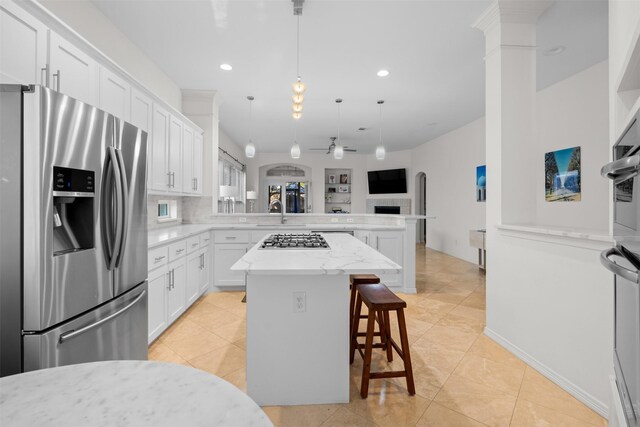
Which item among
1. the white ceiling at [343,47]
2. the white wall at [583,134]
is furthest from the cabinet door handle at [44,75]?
the white wall at [583,134]

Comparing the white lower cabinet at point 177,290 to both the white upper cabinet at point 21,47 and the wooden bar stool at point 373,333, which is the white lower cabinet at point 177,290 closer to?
the white upper cabinet at point 21,47

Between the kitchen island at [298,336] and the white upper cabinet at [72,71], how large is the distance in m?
1.65

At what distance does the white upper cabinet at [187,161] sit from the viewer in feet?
12.6

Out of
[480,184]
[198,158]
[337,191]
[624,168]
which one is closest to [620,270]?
[624,168]

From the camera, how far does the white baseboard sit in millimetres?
1725

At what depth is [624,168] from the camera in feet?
2.80

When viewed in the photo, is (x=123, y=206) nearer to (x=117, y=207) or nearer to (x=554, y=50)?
(x=117, y=207)

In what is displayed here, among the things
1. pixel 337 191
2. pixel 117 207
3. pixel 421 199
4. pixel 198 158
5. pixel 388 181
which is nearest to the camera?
pixel 117 207

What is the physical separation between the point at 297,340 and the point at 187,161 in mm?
3089

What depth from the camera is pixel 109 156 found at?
5.21 feet

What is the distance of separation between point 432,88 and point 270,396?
14.1 ft

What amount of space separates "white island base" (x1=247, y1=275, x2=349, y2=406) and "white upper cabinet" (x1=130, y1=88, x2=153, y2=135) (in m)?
2.09

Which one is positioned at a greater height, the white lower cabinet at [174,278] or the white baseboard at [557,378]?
the white lower cabinet at [174,278]

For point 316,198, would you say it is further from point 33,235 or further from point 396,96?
point 33,235
